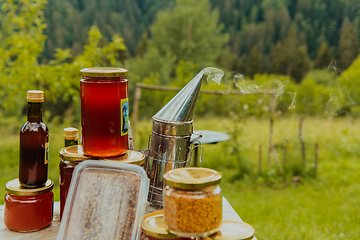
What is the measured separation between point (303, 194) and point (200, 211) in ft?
13.0

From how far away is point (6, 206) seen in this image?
4.69ft

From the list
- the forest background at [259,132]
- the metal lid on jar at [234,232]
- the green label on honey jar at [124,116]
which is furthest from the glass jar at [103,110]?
the forest background at [259,132]

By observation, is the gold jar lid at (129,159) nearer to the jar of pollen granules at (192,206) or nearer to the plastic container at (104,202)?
the plastic container at (104,202)

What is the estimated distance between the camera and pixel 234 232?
1187 mm

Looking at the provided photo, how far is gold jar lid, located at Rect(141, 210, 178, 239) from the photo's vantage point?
3.69ft

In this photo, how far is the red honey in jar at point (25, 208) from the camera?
1392 millimetres

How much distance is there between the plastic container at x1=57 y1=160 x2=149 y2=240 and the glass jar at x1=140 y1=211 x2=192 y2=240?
4 cm

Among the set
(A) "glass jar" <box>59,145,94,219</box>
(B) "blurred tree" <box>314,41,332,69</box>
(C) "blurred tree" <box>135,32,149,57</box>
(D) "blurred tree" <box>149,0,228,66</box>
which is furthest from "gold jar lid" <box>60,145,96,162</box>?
(C) "blurred tree" <box>135,32,149,57</box>

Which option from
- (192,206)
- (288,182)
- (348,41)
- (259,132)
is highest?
(348,41)

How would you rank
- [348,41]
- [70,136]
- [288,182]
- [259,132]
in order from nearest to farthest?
[70,136]
[288,182]
[348,41]
[259,132]

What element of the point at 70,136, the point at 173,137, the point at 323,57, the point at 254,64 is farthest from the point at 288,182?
the point at 254,64

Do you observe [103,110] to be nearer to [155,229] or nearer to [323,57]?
[155,229]

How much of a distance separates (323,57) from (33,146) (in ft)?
73.5

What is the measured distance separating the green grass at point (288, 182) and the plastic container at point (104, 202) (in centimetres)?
259
